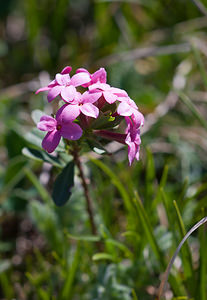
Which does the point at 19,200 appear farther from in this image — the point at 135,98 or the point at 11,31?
the point at 11,31

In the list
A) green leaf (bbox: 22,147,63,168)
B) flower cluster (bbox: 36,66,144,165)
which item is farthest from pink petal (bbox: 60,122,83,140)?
green leaf (bbox: 22,147,63,168)

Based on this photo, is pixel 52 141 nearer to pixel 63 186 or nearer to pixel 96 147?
pixel 96 147

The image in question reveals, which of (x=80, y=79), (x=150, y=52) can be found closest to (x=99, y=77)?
(x=80, y=79)

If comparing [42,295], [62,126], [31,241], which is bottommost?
[31,241]

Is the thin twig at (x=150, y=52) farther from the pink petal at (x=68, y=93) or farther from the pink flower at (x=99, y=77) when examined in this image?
the pink petal at (x=68, y=93)

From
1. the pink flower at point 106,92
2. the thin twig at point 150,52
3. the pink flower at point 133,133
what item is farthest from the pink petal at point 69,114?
the thin twig at point 150,52

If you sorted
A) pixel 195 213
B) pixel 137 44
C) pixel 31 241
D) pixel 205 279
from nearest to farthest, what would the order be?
pixel 205 279, pixel 195 213, pixel 31 241, pixel 137 44

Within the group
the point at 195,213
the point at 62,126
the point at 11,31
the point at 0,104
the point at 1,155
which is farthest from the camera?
the point at 11,31

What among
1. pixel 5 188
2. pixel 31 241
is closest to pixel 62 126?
pixel 5 188
